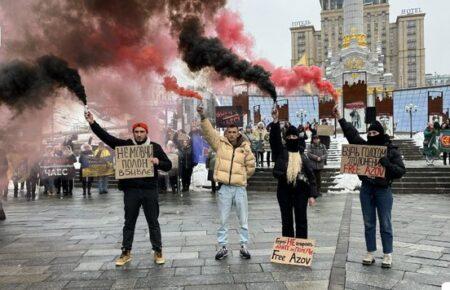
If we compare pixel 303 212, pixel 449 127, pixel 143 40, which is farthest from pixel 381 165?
pixel 449 127

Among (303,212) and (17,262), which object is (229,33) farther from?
(17,262)

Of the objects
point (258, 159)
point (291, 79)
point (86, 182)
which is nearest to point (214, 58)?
point (86, 182)

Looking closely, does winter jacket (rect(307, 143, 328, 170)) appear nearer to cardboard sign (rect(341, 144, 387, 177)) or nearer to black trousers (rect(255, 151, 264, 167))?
black trousers (rect(255, 151, 264, 167))

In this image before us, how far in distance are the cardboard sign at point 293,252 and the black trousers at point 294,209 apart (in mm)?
226

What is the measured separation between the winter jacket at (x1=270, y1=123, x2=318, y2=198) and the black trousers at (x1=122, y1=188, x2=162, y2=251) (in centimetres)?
186

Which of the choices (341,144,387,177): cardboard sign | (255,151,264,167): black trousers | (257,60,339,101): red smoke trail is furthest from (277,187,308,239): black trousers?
(257,60,339,101): red smoke trail

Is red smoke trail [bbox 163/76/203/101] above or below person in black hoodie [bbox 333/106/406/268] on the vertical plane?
above

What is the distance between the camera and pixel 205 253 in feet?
23.2

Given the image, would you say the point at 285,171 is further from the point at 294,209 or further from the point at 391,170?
the point at 391,170

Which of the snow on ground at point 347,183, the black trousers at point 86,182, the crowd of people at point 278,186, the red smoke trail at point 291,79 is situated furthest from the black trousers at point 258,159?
the crowd of people at point 278,186

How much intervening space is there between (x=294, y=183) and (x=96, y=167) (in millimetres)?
12648

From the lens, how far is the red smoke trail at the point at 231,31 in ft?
37.0

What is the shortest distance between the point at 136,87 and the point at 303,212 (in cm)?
788

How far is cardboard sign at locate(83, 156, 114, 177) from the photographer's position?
17.6 metres
